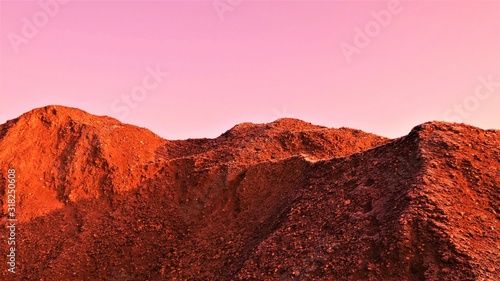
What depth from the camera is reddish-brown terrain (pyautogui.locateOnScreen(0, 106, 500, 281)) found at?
8836mm

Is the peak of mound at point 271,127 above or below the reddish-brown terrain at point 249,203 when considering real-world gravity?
above

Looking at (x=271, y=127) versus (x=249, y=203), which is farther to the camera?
(x=271, y=127)

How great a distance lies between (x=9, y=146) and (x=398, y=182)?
1728 centimetres

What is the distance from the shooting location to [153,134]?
21797mm

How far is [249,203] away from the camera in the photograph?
1423 centimetres

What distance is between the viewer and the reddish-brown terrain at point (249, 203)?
29.0 feet

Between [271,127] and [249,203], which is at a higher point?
[271,127]

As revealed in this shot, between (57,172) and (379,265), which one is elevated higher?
(57,172)

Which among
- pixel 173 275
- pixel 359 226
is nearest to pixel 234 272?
pixel 173 275

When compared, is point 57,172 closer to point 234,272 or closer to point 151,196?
point 151,196

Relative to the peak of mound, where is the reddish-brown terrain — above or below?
below

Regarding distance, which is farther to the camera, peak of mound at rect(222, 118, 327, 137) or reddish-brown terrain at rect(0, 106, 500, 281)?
peak of mound at rect(222, 118, 327, 137)

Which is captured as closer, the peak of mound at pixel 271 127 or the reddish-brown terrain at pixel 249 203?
the reddish-brown terrain at pixel 249 203

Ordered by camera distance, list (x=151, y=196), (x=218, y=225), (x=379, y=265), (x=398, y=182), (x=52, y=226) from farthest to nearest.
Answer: (x=151, y=196) < (x=52, y=226) < (x=218, y=225) < (x=398, y=182) < (x=379, y=265)
